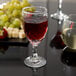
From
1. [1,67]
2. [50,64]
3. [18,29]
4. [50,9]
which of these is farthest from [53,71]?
[50,9]

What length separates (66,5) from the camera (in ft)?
4.87

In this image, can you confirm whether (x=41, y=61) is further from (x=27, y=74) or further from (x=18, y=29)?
(x=18, y=29)

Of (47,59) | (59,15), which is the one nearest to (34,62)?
(47,59)

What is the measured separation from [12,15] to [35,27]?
0.32 m

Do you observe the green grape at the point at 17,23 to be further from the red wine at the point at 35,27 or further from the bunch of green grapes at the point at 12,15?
the red wine at the point at 35,27

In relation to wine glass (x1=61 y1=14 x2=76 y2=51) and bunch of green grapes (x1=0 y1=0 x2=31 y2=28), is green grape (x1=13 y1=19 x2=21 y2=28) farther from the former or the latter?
wine glass (x1=61 y1=14 x2=76 y2=51)

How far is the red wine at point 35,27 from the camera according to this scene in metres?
0.86

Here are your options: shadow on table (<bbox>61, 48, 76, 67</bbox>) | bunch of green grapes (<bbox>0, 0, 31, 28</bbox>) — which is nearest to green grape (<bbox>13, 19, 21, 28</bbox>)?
bunch of green grapes (<bbox>0, 0, 31, 28</bbox>)

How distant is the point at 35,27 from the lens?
0.86 metres

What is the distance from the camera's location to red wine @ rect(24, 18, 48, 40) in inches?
33.7

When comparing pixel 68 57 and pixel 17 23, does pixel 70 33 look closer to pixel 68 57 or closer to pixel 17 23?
pixel 68 57

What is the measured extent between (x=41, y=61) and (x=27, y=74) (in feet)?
0.34

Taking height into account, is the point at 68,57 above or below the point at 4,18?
below

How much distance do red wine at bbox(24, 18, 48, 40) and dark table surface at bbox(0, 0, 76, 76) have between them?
0.10m
